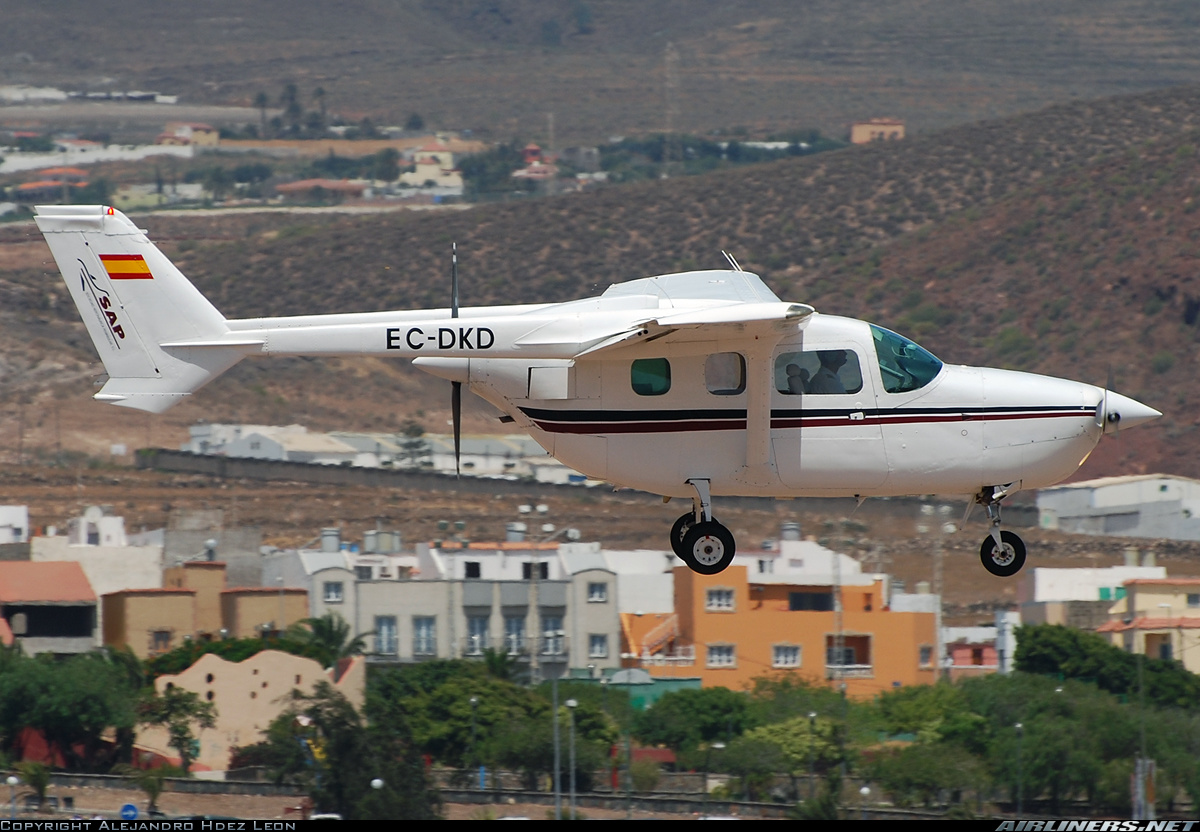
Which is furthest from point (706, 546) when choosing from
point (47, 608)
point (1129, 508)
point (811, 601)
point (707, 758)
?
point (1129, 508)

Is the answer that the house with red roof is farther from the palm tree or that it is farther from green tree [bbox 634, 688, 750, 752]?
green tree [bbox 634, 688, 750, 752]

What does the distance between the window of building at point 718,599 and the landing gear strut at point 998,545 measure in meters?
50.2

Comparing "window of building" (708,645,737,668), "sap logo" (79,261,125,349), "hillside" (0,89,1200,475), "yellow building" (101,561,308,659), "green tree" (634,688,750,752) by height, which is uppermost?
"hillside" (0,89,1200,475)

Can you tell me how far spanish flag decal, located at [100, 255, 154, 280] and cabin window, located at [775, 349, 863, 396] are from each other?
8893mm

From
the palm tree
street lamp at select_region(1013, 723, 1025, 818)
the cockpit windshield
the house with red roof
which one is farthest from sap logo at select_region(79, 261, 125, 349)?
the house with red roof

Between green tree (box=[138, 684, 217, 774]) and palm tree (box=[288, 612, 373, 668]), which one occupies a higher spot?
palm tree (box=[288, 612, 373, 668])

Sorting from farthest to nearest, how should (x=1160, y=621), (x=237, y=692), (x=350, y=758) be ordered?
1. (x=1160, y=621)
2. (x=237, y=692)
3. (x=350, y=758)

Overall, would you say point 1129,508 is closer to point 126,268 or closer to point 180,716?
point 180,716

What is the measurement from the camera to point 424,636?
253 feet

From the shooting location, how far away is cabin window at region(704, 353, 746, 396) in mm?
23812

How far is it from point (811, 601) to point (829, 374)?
5253 cm

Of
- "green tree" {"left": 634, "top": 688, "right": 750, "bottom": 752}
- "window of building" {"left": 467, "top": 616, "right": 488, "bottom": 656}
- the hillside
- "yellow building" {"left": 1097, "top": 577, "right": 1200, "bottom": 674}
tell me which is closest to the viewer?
"green tree" {"left": 634, "top": 688, "right": 750, "bottom": 752}

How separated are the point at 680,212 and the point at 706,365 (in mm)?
118216

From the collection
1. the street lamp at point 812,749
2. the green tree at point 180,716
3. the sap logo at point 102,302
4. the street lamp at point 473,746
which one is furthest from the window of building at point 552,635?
the sap logo at point 102,302
